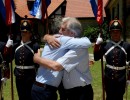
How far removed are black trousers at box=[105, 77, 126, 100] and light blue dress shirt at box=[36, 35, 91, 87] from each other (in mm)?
2387

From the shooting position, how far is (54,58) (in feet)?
15.8

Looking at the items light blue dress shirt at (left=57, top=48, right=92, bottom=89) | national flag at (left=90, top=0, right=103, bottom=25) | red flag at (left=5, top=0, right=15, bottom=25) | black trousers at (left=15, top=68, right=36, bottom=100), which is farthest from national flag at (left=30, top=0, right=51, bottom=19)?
light blue dress shirt at (left=57, top=48, right=92, bottom=89)

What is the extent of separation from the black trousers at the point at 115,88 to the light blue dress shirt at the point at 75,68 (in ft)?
7.09

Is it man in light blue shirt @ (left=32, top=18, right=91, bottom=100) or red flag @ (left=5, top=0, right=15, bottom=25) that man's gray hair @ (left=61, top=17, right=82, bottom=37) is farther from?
red flag @ (left=5, top=0, right=15, bottom=25)

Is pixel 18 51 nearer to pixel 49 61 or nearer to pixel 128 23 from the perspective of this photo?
pixel 49 61

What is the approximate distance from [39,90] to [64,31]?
0.79 metres

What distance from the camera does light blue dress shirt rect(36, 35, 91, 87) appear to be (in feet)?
15.7

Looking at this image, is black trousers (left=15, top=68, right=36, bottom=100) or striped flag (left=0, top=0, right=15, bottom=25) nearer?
black trousers (left=15, top=68, right=36, bottom=100)

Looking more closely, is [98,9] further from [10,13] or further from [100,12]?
[10,13]

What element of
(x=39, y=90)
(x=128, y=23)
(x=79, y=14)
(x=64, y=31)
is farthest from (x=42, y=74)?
(x=79, y=14)

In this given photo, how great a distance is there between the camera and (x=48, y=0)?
6805 mm

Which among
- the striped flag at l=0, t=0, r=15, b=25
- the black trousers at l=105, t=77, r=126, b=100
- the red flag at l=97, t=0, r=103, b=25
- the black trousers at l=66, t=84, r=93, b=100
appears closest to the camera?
the black trousers at l=66, t=84, r=93, b=100

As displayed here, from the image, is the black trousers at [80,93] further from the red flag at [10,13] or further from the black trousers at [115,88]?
the red flag at [10,13]

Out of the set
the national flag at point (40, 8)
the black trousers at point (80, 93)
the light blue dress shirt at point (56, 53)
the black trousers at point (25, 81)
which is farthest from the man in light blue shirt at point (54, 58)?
the black trousers at point (25, 81)
